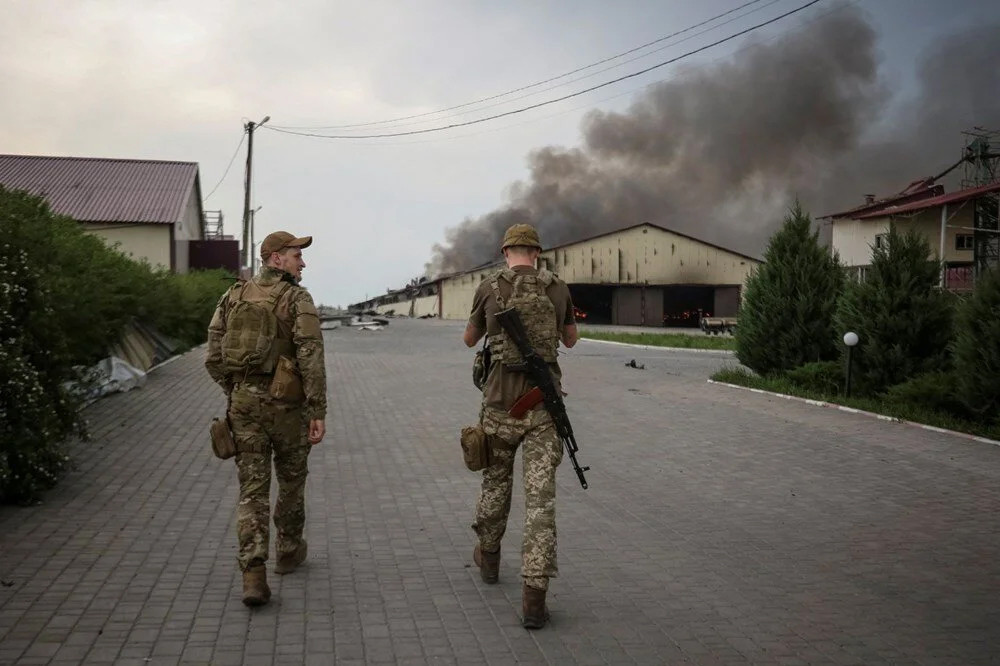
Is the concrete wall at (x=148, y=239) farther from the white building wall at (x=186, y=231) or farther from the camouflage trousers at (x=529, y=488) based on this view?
the camouflage trousers at (x=529, y=488)

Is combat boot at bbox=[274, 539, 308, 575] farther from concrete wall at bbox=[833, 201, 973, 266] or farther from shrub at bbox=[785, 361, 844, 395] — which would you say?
concrete wall at bbox=[833, 201, 973, 266]

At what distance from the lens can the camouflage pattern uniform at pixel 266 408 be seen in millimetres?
5184

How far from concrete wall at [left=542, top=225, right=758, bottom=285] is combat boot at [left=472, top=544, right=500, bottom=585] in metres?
47.5

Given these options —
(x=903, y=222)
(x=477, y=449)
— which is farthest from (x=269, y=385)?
(x=903, y=222)

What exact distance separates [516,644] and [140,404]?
1043 cm

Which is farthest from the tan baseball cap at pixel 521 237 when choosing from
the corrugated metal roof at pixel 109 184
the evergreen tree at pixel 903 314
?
the corrugated metal roof at pixel 109 184

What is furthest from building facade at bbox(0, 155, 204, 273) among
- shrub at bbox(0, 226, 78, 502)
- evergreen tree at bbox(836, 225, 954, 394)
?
shrub at bbox(0, 226, 78, 502)

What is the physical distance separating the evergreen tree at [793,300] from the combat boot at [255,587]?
520 inches

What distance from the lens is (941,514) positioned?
7.46m

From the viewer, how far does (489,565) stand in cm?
543

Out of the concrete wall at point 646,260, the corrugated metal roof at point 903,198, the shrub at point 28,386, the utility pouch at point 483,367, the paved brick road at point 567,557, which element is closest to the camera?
the paved brick road at point 567,557

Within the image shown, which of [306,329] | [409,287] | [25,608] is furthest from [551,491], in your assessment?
[409,287]

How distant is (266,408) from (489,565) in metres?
1.40

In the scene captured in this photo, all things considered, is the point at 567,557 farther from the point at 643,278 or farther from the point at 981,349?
the point at 643,278
